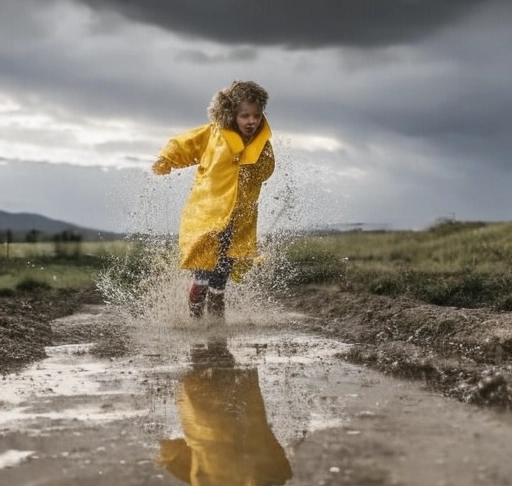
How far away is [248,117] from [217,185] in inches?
26.6

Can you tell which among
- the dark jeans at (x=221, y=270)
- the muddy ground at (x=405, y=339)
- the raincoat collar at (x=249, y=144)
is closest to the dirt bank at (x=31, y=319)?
the muddy ground at (x=405, y=339)

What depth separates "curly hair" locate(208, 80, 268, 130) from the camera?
7.51 meters

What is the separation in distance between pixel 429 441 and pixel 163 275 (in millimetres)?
5698

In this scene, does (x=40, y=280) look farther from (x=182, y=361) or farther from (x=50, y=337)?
(x=182, y=361)

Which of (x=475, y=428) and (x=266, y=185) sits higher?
(x=266, y=185)

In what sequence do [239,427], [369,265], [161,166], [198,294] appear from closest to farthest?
[239,427], [198,294], [161,166], [369,265]

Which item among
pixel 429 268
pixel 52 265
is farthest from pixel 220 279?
pixel 52 265

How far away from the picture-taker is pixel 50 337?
287 inches

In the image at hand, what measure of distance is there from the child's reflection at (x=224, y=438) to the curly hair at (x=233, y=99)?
2.98 metres

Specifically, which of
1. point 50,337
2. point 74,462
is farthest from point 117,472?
point 50,337

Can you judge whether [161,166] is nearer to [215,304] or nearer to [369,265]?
[215,304]

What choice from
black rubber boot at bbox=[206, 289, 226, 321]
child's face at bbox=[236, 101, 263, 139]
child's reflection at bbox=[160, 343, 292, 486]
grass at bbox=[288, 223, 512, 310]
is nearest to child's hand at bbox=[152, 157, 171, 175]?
child's face at bbox=[236, 101, 263, 139]

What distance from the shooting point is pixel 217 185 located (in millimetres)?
7594

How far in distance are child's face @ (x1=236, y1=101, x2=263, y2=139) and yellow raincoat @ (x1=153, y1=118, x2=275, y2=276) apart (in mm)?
101
